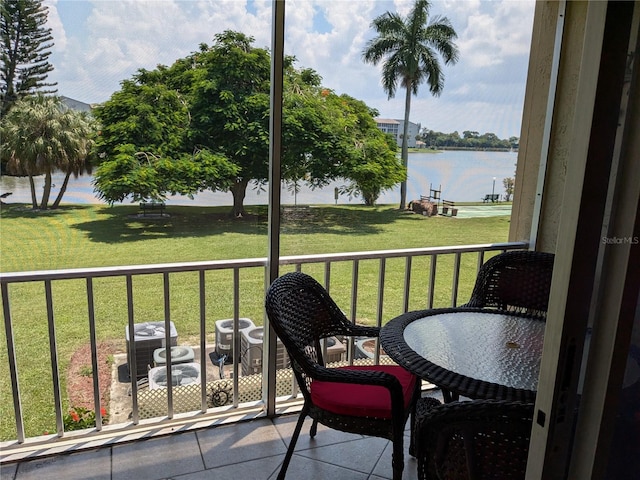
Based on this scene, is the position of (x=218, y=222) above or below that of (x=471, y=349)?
above

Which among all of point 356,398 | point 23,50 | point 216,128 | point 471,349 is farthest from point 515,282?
point 23,50

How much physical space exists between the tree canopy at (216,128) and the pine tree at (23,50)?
319 millimetres

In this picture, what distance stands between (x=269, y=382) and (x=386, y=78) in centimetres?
209

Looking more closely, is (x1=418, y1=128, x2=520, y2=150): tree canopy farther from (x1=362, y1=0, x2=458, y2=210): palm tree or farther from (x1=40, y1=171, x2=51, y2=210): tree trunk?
(x1=40, y1=171, x2=51, y2=210): tree trunk

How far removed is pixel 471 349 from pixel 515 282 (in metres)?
1.05

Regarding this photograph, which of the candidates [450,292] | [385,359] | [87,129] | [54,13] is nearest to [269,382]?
[385,359]

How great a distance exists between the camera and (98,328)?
252cm

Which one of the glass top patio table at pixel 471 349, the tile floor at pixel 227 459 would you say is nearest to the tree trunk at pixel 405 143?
the glass top patio table at pixel 471 349

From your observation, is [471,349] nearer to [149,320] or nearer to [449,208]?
[449,208]

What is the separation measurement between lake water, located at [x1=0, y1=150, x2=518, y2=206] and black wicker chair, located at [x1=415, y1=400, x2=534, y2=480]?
1597mm

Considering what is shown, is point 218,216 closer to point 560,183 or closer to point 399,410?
point 399,410

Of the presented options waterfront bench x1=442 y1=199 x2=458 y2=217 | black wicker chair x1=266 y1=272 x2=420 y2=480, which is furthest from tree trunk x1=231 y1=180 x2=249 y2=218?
waterfront bench x1=442 y1=199 x2=458 y2=217

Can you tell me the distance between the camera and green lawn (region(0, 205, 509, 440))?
232 centimetres

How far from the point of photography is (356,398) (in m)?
1.96
